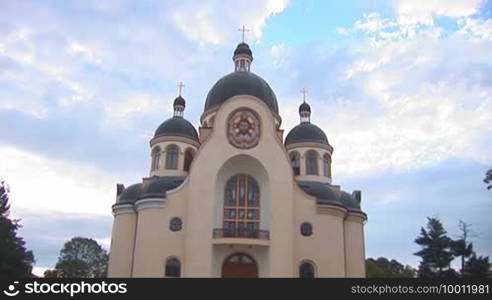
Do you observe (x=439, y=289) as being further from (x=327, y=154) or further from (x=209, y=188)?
(x=327, y=154)

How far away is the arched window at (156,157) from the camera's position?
31.2 meters

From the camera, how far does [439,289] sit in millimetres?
12141

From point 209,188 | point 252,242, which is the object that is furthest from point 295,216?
point 209,188

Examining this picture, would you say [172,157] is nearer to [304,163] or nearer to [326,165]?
[304,163]

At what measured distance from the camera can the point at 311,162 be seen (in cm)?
3145

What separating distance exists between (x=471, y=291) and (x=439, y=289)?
0.84m

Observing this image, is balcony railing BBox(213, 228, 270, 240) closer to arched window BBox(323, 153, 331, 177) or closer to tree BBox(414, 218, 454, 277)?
arched window BBox(323, 153, 331, 177)

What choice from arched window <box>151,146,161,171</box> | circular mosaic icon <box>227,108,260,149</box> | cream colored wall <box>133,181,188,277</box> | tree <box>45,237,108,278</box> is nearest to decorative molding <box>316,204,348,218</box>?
circular mosaic icon <box>227,108,260,149</box>

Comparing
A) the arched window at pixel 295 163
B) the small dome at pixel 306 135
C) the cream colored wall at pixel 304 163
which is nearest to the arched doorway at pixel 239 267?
the cream colored wall at pixel 304 163

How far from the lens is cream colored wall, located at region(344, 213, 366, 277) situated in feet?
91.1

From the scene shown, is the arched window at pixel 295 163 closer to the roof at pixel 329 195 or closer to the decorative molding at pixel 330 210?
the roof at pixel 329 195

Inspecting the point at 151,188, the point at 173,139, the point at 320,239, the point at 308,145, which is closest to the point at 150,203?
the point at 151,188

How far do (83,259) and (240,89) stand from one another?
32.2 metres

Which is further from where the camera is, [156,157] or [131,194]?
[156,157]
